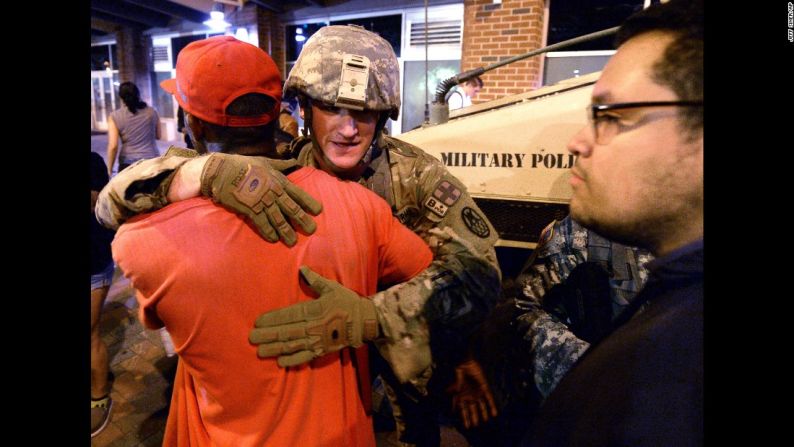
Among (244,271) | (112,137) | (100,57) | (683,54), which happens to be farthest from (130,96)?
(100,57)

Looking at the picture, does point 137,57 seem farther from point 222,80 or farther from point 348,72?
point 222,80

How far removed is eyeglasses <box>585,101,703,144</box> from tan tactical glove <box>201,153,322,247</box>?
Answer: 70 cm

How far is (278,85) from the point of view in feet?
4.81

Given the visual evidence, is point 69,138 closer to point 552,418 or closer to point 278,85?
point 278,85

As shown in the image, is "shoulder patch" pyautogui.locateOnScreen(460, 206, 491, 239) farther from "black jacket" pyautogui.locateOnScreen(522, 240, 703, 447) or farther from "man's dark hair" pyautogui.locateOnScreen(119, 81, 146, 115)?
"man's dark hair" pyautogui.locateOnScreen(119, 81, 146, 115)

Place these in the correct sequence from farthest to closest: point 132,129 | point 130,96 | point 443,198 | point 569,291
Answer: point 132,129
point 130,96
point 569,291
point 443,198

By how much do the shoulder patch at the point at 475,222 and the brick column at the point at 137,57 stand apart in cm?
1487

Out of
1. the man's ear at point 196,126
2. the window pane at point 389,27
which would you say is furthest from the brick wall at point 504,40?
the man's ear at point 196,126

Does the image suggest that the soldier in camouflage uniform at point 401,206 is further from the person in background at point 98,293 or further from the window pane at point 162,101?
the window pane at point 162,101

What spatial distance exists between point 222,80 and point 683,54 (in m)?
1.23

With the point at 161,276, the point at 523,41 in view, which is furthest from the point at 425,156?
the point at 523,41

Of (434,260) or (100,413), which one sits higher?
(434,260)

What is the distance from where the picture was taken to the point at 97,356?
9.36 feet

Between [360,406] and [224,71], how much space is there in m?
1.16
